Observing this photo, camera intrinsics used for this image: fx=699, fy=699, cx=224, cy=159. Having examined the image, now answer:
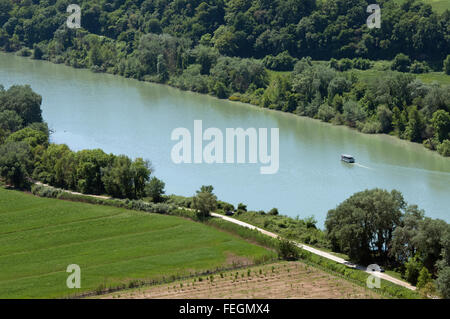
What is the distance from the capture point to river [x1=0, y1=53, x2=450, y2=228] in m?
45.3

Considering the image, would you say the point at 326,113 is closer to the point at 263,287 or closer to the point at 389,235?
the point at 389,235

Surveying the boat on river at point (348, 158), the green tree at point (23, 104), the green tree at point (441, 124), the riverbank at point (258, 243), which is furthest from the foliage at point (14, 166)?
the green tree at point (441, 124)

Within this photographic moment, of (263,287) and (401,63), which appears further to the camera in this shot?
(401,63)

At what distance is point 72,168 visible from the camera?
45656 mm

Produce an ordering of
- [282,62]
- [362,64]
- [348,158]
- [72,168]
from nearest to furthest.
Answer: [72,168] < [348,158] < [362,64] < [282,62]

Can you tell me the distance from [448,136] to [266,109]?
62.6 feet

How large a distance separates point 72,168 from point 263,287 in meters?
19.1

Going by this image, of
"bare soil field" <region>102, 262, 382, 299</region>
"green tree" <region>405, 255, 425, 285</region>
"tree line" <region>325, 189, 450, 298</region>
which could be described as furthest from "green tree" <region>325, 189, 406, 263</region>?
"green tree" <region>405, 255, 425, 285</region>

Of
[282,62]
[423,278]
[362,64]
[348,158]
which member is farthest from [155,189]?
[282,62]

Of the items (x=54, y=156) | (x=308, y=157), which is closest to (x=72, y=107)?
(x=54, y=156)

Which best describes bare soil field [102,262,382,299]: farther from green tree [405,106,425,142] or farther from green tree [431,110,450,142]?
green tree [405,106,425,142]

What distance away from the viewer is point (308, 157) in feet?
175

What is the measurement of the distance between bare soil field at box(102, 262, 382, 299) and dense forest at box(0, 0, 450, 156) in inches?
973

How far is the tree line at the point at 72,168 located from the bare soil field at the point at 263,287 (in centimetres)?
1160
